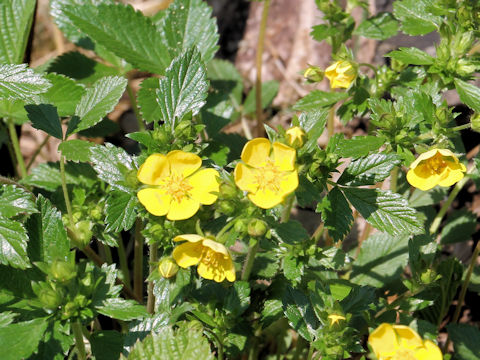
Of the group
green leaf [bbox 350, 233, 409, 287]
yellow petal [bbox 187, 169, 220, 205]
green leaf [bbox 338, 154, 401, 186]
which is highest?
yellow petal [bbox 187, 169, 220, 205]

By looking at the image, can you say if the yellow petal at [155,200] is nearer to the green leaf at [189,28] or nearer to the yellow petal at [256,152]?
the yellow petal at [256,152]

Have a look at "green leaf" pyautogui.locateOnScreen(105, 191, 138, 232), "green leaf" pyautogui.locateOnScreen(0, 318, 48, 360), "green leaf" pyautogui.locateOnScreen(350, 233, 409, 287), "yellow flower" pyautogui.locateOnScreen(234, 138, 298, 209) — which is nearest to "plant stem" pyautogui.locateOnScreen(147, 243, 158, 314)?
"green leaf" pyautogui.locateOnScreen(105, 191, 138, 232)

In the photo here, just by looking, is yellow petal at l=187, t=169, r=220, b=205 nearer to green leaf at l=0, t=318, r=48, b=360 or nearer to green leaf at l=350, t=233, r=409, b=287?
green leaf at l=0, t=318, r=48, b=360

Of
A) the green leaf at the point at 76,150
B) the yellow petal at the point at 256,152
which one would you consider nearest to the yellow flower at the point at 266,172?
the yellow petal at the point at 256,152

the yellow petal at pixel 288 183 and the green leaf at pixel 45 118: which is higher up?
the green leaf at pixel 45 118

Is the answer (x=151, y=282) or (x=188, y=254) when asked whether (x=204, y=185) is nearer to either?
(x=188, y=254)

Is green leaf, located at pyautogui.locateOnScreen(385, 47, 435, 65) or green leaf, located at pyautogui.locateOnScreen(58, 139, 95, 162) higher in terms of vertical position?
green leaf, located at pyautogui.locateOnScreen(385, 47, 435, 65)

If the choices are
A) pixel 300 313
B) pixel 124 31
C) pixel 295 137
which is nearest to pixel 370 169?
pixel 295 137

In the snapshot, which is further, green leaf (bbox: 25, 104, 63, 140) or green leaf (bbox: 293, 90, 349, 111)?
green leaf (bbox: 293, 90, 349, 111)
